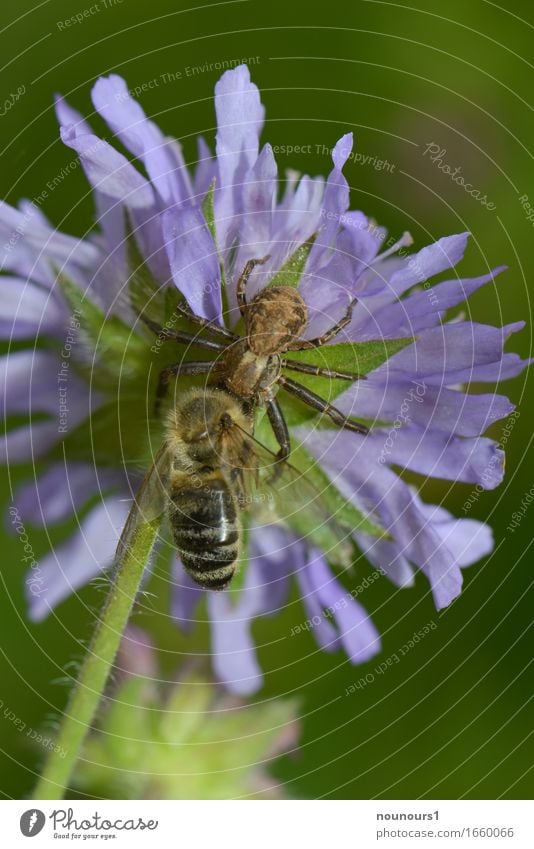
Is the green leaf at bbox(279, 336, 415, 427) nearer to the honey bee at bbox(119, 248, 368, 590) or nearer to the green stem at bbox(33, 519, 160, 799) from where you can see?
the honey bee at bbox(119, 248, 368, 590)

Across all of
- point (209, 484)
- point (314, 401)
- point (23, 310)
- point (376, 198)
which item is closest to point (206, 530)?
point (209, 484)

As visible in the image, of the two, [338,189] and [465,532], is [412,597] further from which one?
[338,189]

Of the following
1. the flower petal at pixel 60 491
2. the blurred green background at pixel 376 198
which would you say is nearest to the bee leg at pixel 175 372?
the flower petal at pixel 60 491

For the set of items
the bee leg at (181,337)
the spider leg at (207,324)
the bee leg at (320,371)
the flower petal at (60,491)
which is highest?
the bee leg at (320,371)

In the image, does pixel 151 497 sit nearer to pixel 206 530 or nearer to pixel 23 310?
pixel 206 530

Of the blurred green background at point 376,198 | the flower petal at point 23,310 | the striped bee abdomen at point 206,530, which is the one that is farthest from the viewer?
the blurred green background at point 376,198

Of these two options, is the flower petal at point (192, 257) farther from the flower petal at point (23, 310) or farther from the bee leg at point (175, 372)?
the flower petal at point (23, 310)

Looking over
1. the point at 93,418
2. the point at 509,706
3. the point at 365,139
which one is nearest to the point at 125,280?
the point at 93,418
